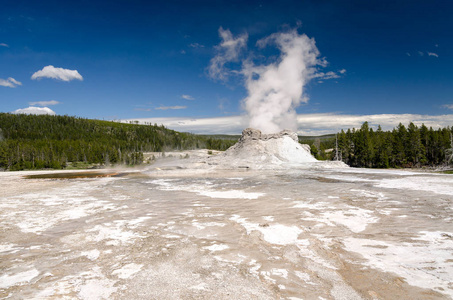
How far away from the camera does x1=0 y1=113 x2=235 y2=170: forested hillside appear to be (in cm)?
7569

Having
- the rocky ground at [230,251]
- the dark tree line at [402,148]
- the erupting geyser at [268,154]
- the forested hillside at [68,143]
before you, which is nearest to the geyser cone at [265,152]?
the erupting geyser at [268,154]

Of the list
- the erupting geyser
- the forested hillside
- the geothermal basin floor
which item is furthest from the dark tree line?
the forested hillside

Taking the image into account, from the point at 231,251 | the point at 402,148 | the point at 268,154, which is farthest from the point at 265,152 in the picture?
the point at 231,251

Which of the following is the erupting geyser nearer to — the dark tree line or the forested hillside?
the dark tree line

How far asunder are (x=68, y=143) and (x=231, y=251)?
4441 inches

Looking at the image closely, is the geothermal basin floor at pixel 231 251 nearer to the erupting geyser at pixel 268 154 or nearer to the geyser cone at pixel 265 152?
the erupting geyser at pixel 268 154

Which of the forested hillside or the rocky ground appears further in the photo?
the forested hillside

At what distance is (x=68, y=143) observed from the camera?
10156cm

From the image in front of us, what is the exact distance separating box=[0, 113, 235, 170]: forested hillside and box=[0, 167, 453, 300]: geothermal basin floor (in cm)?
7030

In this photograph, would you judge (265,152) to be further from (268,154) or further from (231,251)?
(231,251)

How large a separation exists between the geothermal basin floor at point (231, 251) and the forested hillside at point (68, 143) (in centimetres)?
7030

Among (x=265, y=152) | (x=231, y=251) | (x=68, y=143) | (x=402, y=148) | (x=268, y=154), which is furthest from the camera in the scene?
(x=68, y=143)

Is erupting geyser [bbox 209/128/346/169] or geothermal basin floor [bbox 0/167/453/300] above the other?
erupting geyser [bbox 209/128/346/169]

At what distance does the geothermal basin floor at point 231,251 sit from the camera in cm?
474
